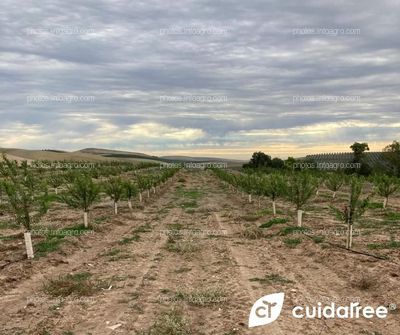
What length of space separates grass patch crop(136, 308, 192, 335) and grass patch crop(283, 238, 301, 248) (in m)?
9.07

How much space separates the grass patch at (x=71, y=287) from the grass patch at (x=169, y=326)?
290cm

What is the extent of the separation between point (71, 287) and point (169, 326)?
13.2 ft

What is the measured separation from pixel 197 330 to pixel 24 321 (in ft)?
12.9

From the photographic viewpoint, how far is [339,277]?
12.5 metres

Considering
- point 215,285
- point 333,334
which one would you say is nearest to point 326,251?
point 215,285

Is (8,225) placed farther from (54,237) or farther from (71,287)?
(71,287)

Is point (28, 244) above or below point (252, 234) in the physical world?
above

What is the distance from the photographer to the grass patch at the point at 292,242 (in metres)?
17.2

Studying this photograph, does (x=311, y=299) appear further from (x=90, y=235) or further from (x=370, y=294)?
(x=90, y=235)

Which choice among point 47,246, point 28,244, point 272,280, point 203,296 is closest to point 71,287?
point 203,296

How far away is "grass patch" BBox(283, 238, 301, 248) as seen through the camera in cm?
1723

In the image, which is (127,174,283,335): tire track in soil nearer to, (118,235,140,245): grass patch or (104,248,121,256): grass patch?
(104,248,121,256): grass patch

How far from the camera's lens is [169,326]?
8.43 meters

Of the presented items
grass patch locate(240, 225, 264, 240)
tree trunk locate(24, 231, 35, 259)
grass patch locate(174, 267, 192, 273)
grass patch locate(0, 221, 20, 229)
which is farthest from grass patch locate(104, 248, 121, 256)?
grass patch locate(0, 221, 20, 229)
